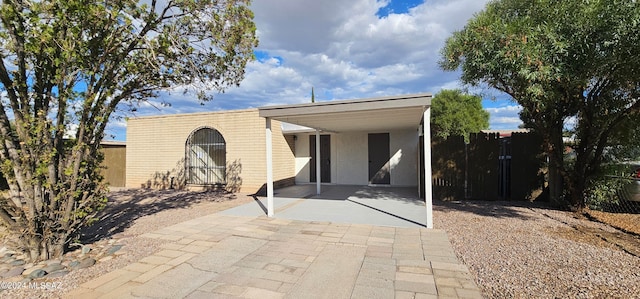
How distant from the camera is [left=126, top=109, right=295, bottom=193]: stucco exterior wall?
33.7 feet

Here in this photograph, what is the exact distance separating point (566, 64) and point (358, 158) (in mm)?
7668

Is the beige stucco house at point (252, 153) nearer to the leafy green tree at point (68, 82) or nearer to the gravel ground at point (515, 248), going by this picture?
the gravel ground at point (515, 248)

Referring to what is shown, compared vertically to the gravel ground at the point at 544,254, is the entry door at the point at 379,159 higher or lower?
higher

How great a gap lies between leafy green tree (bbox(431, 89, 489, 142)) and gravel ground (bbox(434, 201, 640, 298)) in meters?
4.31

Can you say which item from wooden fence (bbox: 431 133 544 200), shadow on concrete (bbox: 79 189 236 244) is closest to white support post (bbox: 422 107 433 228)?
wooden fence (bbox: 431 133 544 200)

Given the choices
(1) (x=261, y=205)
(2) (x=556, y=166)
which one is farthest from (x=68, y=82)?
(2) (x=556, y=166)

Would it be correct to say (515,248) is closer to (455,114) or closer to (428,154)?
(428,154)

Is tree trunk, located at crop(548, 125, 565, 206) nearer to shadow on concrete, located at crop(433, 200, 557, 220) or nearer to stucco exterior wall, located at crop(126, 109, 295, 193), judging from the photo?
shadow on concrete, located at crop(433, 200, 557, 220)

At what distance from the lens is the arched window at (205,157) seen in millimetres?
10961

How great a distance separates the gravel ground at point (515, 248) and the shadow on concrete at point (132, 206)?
3cm

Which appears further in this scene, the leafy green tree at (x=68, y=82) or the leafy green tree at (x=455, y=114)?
the leafy green tree at (x=455, y=114)

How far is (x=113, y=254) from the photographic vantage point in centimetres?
410

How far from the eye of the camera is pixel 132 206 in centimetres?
790

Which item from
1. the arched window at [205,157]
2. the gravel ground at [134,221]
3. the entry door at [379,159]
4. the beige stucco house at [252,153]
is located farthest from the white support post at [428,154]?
the arched window at [205,157]
